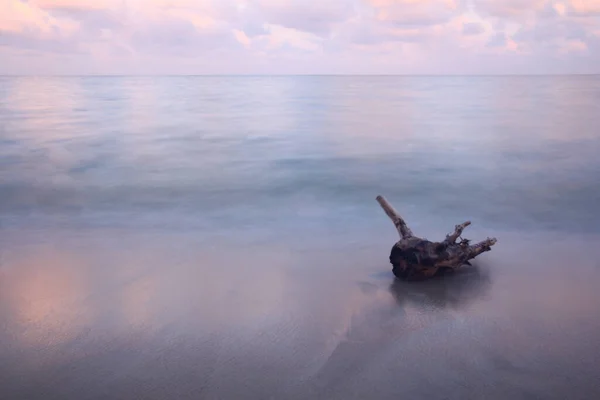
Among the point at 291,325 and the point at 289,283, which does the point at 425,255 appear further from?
the point at 291,325

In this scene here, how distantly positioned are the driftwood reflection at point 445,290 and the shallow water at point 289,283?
1.0 inches

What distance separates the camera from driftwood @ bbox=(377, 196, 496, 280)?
515cm

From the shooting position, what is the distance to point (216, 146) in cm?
1689

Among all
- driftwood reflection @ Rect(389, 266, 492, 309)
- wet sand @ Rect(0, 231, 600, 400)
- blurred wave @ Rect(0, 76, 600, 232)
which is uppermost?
driftwood reflection @ Rect(389, 266, 492, 309)

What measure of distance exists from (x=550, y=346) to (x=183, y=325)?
2813 millimetres

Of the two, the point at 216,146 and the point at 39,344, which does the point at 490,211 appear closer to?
the point at 39,344

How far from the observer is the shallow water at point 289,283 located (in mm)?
3750

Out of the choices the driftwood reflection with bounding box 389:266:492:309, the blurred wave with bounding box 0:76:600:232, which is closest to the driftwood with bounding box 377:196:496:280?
the driftwood reflection with bounding box 389:266:492:309

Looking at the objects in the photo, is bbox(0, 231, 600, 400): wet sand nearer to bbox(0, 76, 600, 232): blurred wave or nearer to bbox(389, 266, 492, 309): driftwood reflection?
bbox(389, 266, 492, 309): driftwood reflection

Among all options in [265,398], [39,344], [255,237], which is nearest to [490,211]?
[255,237]

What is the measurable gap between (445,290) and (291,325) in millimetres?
1523

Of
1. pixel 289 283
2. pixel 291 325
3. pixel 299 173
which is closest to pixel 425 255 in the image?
pixel 289 283

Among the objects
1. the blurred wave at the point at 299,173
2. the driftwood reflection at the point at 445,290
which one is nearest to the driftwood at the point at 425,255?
the driftwood reflection at the point at 445,290

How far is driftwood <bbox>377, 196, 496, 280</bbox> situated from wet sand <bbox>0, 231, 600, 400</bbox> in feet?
0.43
